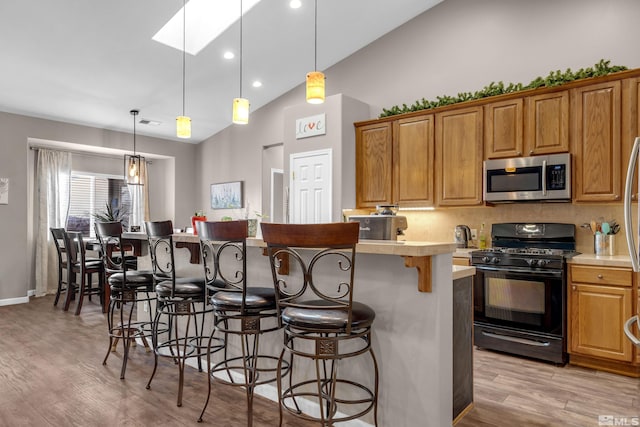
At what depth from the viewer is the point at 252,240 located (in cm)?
239

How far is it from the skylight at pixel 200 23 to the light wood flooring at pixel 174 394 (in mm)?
3482

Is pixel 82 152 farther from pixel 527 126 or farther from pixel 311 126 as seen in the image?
pixel 527 126

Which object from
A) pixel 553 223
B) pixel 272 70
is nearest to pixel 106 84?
pixel 272 70

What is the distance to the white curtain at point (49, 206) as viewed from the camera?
619cm

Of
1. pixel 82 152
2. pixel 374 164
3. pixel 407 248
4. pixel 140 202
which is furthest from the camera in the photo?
pixel 140 202

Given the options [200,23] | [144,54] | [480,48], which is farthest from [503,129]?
[144,54]

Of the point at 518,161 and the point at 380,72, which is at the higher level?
the point at 380,72

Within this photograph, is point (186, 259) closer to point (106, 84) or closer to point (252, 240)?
point (252, 240)

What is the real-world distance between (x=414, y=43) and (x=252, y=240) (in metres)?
3.72

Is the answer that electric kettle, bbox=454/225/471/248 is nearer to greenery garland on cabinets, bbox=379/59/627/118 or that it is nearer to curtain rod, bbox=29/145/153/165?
greenery garland on cabinets, bbox=379/59/627/118

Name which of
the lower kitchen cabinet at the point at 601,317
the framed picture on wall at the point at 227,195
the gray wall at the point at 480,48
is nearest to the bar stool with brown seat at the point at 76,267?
the framed picture on wall at the point at 227,195

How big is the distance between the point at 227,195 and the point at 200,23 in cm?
302

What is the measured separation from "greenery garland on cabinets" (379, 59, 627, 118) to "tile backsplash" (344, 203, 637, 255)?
1151 millimetres

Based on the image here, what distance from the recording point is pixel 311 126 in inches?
206
